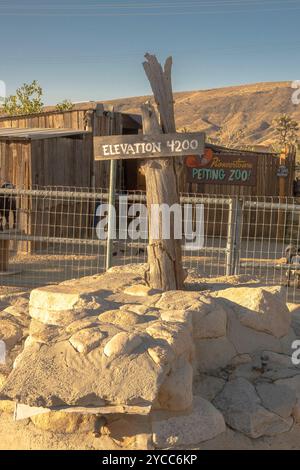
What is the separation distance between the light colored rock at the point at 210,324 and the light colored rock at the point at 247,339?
0.53 ft

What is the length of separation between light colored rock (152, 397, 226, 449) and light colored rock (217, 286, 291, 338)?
1.25 metres

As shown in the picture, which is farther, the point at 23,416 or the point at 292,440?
the point at 292,440

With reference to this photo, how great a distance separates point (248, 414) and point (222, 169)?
1219 cm

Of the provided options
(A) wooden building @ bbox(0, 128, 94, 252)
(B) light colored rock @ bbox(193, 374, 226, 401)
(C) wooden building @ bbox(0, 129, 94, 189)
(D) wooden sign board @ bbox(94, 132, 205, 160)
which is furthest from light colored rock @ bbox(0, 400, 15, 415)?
(C) wooden building @ bbox(0, 129, 94, 189)

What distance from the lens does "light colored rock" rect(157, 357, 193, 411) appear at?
423cm

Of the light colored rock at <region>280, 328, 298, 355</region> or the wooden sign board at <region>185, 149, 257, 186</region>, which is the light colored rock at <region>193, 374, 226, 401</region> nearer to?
the light colored rock at <region>280, 328, 298, 355</region>

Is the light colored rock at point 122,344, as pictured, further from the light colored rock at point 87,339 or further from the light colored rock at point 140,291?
the light colored rock at point 140,291

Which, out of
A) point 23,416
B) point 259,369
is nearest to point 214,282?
point 259,369

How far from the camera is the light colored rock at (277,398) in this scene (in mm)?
4582

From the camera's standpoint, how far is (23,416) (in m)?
4.14

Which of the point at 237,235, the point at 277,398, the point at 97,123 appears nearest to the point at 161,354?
the point at 277,398

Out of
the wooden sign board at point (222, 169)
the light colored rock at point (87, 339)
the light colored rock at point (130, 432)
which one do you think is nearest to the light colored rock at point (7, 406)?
the light colored rock at point (87, 339)
